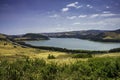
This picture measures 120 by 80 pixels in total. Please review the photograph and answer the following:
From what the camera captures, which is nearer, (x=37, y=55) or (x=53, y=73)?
(x=53, y=73)

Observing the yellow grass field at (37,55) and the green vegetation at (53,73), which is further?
the yellow grass field at (37,55)

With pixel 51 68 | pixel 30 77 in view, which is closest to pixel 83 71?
pixel 51 68

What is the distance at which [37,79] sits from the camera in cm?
2125

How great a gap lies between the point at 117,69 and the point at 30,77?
1510 cm

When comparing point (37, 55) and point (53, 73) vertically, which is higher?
point (53, 73)

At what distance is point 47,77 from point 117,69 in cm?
1309

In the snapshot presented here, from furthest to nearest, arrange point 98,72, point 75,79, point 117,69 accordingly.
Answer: point 117,69
point 98,72
point 75,79

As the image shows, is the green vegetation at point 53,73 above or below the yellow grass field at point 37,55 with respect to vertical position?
above

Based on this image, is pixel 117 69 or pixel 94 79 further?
pixel 117 69

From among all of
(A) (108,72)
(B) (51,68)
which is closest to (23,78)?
(B) (51,68)

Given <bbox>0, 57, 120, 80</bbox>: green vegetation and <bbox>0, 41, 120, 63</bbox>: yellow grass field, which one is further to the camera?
<bbox>0, 41, 120, 63</bbox>: yellow grass field

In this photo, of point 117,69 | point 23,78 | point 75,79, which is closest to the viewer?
point 23,78

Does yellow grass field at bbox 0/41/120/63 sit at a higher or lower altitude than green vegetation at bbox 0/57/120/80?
lower

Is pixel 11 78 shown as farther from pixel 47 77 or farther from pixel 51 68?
pixel 51 68
